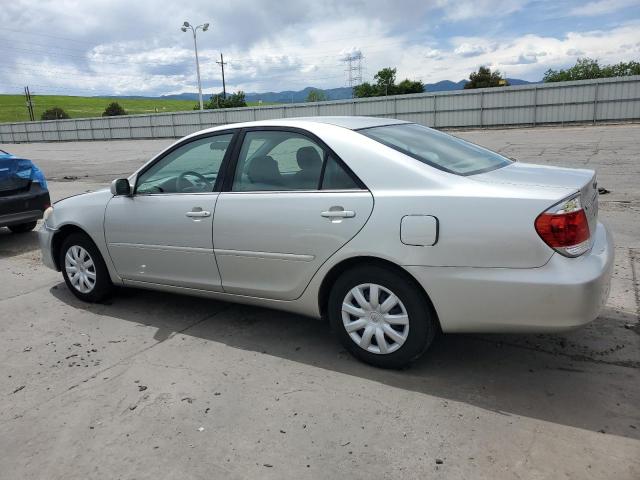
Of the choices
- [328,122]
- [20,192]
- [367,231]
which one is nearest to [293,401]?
[367,231]

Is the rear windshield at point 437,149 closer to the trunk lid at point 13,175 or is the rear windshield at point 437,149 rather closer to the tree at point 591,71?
the trunk lid at point 13,175

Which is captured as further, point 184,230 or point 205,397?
point 184,230

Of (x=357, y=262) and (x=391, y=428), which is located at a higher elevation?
(x=357, y=262)

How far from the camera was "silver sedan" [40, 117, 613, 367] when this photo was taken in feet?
9.32

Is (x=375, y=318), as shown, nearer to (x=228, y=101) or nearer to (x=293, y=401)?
(x=293, y=401)

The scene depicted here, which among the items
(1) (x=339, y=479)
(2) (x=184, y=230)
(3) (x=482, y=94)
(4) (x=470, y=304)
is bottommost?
(1) (x=339, y=479)

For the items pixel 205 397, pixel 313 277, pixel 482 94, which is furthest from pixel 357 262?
pixel 482 94

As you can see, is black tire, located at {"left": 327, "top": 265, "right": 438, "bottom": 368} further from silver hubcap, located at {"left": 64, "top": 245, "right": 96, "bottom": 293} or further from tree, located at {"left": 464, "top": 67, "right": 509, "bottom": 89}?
tree, located at {"left": 464, "top": 67, "right": 509, "bottom": 89}

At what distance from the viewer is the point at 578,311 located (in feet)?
9.16

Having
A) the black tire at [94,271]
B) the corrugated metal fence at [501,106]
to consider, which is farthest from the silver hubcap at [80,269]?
the corrugated metal fence at [501,106]

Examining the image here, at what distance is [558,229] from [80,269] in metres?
4.01

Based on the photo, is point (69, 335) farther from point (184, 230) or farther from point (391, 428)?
point (391, 428)

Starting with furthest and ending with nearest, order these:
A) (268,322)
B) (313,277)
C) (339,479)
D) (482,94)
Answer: (482,94)
(268,322)
(313,277)
(339,479)

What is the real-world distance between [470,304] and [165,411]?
Result: 1836 mm
